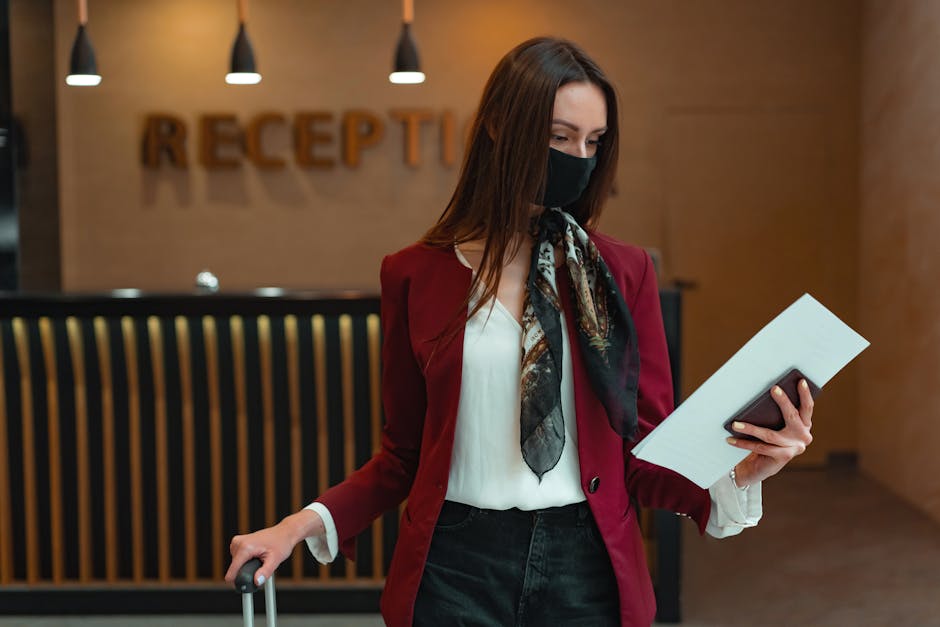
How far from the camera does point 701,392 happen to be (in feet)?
3.91

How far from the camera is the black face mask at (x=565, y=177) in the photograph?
136 cm

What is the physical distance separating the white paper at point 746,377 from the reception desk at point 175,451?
267 centimetres

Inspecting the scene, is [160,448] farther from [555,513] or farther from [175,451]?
[555,513]

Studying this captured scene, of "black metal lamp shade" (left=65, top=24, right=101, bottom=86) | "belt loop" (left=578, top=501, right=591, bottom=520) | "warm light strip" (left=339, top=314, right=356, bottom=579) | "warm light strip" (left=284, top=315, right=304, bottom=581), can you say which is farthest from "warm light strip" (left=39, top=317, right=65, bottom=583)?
"belt loop" (left=578, top=501, right=591, bottom=520)

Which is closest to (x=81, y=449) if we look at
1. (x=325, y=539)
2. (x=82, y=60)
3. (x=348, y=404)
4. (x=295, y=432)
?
(x=295, y=432)

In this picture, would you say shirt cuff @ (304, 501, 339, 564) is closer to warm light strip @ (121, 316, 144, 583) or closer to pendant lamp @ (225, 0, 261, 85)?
warm light strip @ (121, 316, 144, 583)

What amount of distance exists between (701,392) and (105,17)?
6279 mm

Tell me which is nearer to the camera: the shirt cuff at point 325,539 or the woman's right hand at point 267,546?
the woman's right hand at point 267,546

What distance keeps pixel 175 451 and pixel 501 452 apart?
286cm

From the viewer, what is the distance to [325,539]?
1.41m

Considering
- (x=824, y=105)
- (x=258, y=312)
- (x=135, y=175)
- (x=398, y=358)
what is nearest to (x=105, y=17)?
(x=135, y=175)

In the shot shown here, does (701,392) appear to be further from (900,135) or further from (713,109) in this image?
(713,109)

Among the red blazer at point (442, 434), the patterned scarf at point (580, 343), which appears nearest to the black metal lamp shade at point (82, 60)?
the red blazer at point (442, 434)

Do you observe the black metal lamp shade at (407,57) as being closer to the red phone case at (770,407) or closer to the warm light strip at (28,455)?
the warm light strip at (28,455)
